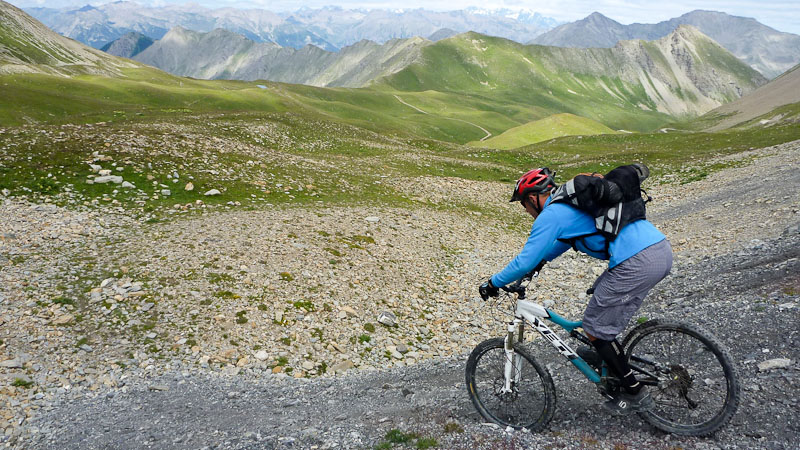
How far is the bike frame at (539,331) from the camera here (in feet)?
24.6

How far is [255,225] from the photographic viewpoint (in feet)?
63.5

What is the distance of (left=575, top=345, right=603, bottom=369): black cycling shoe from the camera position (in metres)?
7.46

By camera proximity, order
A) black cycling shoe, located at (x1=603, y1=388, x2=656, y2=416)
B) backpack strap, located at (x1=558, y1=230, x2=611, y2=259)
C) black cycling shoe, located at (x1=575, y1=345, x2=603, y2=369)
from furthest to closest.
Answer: black cycling shoe, located at (x1=575, y1=345, x2=603, y2=369) → black cycling shoe, located at (x1=603, y1=388, x2=656, y2=416) → backpack strap, located at (x1=558, y1=230, x2=611, y2=259)

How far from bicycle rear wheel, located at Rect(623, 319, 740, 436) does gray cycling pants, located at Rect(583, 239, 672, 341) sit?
78 cm

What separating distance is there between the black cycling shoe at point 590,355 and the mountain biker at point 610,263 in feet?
0.93

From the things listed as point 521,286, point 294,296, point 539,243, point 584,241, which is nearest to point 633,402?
point 521,286

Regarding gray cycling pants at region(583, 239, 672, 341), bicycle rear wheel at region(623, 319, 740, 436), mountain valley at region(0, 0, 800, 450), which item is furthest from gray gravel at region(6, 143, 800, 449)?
gray cycling pants at region(583, 239, 672, 341)

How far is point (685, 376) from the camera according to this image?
22.6 ft

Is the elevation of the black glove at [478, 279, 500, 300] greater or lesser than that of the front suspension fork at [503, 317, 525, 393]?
greater

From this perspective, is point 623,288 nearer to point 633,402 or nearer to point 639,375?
point 639,375

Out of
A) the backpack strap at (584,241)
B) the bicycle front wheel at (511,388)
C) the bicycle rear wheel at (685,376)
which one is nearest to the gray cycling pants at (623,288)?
the backpack strap at (584,241)

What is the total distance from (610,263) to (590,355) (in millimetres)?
1907

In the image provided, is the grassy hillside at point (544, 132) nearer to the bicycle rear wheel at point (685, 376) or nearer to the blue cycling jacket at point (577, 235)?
the bicycle rear wheel at point (685, 376)

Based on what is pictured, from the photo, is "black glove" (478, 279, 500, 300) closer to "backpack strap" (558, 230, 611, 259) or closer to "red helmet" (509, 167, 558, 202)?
"backpack strap" (558, 230, 611, 259)
